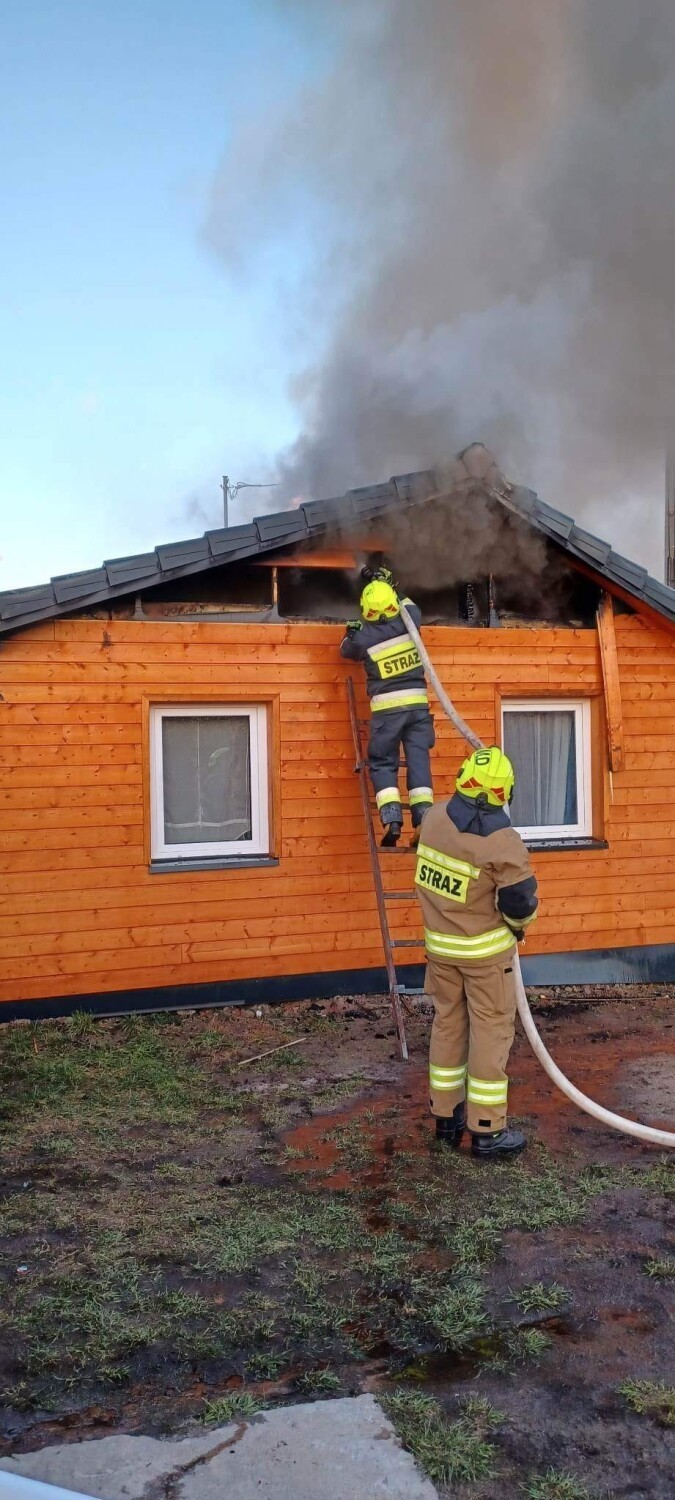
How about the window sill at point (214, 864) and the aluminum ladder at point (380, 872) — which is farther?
the window sill at point (214, 864)

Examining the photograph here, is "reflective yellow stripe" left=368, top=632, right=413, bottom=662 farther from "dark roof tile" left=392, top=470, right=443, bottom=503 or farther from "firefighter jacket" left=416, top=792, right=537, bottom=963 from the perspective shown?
"firefighter jacket" left=416, top=792, right=537, bottom=963

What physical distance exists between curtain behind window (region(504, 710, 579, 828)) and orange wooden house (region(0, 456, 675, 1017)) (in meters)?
0.02

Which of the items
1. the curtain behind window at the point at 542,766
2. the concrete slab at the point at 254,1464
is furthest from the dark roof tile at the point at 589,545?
the concrete slab at the point at 254,1464

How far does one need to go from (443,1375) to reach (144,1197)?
1.70m

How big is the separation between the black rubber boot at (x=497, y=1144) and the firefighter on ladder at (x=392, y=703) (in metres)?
2.11

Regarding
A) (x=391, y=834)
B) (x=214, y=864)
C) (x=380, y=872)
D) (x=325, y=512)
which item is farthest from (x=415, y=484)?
(x=214, y=864)

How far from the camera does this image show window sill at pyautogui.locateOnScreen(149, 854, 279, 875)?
6.79 metres

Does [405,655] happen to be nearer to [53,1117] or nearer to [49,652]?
[49,652]

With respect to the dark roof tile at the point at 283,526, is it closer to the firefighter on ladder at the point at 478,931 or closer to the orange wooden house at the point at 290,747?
the orange wooden house at the point at 290,747

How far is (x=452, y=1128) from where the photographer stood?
4766 mm

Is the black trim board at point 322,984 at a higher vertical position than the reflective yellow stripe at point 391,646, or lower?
lower

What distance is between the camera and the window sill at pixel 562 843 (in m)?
7.80

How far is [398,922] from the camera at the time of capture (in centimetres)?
738

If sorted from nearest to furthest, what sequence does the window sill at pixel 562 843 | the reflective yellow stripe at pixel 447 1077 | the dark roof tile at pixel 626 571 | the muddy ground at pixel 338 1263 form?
the muddy ground at pixel 338 1263
the reflective yellow stripe at pixel 447 1077
the dark roof tile at pixel 626 571
the window sill at pixel 562 843
